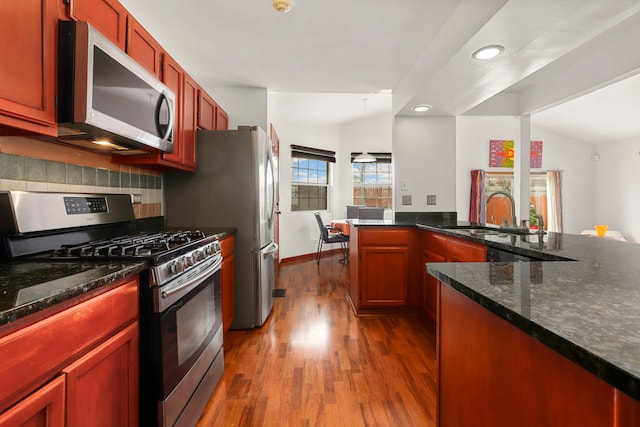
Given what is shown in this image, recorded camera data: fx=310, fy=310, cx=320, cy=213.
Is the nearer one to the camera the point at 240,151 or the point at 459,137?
the point at 240,151

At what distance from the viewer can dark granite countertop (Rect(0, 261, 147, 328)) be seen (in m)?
0.68

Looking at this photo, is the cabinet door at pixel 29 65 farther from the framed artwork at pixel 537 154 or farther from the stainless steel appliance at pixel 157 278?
the framed artwork at pixel 537 154

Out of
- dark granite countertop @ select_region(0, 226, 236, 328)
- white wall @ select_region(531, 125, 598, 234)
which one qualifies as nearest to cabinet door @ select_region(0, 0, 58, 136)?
dark granite countertop @ select_region(0, 226, 236, 328)

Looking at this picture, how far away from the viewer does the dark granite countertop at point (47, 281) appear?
0.68 metres

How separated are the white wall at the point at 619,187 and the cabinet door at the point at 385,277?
6.13 meters

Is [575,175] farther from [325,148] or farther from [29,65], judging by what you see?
[29,65]

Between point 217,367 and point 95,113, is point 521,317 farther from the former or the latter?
point 217,367

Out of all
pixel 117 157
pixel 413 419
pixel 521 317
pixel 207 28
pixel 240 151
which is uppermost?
pixel 207 28

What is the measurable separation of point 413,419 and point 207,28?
273 centimetres

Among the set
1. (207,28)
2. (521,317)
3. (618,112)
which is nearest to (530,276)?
(521,317)

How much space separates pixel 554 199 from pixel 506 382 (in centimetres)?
758

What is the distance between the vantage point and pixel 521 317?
0.57 m

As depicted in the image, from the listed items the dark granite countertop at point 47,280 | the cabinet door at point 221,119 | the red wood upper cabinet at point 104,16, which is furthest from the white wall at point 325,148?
the dark granite countertop at point 47,280

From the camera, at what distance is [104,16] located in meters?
1.41
